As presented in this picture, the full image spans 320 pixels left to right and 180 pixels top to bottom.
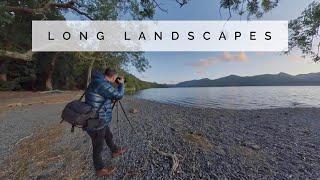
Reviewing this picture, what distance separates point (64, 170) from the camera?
618 cm

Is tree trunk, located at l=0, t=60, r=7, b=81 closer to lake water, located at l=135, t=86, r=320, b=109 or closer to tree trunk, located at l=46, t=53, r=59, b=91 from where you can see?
tree trunk, located at l=46, t=53, r=59, b=91

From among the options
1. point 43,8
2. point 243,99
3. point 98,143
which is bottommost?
point 243,99

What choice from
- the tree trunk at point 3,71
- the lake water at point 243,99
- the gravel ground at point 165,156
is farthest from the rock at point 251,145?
the tree trunk at point 3,71

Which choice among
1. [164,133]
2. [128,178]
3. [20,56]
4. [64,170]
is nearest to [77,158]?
[64,170]

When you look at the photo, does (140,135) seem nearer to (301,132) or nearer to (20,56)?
(301,132)

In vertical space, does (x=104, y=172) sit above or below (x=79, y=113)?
below

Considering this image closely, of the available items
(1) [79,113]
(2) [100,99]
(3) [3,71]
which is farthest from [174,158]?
(3) [3,71]

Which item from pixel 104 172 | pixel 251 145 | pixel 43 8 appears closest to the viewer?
pixel 104 172

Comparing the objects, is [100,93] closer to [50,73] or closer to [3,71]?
[3,71]

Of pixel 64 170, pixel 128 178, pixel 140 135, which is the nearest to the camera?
pixel 128 178

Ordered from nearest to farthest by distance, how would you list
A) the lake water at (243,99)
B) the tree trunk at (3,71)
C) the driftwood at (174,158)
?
the driftwood at (174,158) → the lake water at (243,99) → the tree trunk at (3,71)

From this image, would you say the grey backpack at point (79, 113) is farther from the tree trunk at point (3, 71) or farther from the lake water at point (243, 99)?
the tree trunk at point (3, 71)

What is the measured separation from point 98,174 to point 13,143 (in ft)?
16.8

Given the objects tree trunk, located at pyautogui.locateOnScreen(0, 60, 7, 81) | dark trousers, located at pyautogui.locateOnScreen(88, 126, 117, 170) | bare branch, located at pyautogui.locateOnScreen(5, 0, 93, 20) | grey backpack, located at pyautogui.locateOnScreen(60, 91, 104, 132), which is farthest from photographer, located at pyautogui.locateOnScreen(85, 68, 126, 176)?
A: tree trunk, located at pyautogui.locateOnScreen(0, 60, 7, 81)
